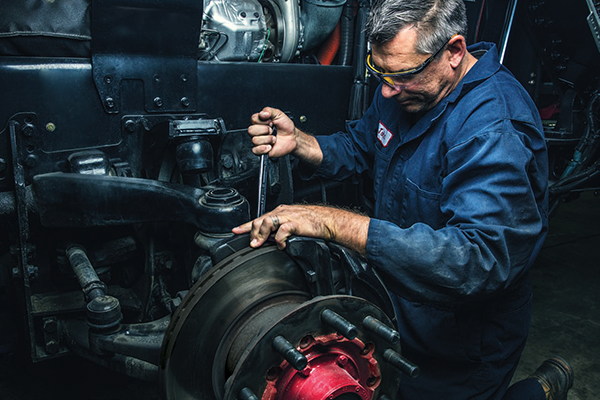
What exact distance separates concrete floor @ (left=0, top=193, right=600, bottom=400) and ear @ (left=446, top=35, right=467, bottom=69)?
4.58 feet

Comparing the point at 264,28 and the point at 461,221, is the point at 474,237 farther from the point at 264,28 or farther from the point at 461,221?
the point at 264,28

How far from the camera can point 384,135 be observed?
1.66m

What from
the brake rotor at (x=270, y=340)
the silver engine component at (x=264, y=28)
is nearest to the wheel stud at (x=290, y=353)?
the brake rotor at (x=270, y=340)

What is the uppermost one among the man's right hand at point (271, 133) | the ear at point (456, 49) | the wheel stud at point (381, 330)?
the ear at point (456, 49)

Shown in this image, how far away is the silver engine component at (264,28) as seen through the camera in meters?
1.92

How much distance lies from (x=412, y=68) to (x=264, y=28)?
2.99 feet

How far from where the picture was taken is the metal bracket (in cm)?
154

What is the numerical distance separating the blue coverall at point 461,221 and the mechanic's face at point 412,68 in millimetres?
40

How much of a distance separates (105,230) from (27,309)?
35cm

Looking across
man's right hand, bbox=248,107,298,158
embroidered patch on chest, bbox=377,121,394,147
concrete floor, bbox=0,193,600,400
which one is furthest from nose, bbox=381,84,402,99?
concrete floor, bbox=0,193,600,400

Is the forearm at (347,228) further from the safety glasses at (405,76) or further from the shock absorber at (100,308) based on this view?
the shock absorber at (100,308)

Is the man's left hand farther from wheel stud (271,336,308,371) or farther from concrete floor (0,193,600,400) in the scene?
concrete floor (0,193,600,400)

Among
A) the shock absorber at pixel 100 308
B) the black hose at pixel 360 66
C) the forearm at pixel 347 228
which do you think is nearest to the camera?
the forearm at pixel 347 228

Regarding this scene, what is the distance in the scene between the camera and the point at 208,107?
73.2 inches
